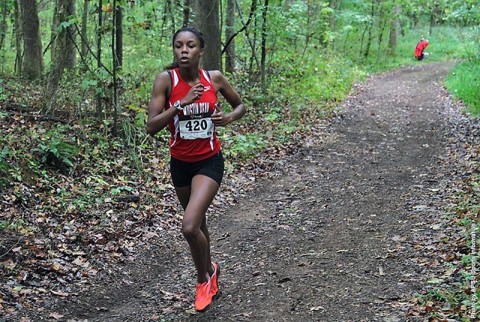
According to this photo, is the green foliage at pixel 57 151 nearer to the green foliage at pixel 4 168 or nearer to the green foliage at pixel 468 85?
the green foliage at pixel 4 168

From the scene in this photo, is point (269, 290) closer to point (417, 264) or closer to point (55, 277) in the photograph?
point (417, 264)

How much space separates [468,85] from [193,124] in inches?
618

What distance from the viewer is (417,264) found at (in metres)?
5.65

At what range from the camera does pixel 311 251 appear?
6.31 metres

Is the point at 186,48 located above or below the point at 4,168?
above

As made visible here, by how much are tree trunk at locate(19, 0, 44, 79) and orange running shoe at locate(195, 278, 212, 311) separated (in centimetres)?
1073

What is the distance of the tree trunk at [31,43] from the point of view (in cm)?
1388

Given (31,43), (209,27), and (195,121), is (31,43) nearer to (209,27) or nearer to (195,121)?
(209,27)

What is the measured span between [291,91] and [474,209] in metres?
10.4

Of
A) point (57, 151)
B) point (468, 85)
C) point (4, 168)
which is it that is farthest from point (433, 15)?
point (4, 168)

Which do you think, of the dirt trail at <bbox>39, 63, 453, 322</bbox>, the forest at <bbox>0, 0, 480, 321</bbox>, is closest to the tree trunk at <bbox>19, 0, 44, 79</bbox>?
the forest at <bbox>0, 0, 480, 321</bbox>

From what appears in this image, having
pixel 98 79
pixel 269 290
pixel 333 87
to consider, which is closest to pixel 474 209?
pixel 269 290

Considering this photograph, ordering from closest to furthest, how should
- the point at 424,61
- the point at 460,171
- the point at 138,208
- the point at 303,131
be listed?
the point at 138,208
the point at 460,171
the point at 303,131
the point at 424,61

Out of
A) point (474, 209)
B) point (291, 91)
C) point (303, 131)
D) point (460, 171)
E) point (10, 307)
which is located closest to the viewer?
point (10, 307)
